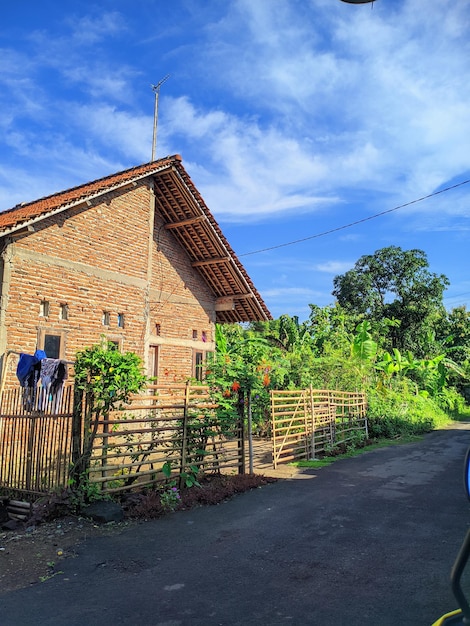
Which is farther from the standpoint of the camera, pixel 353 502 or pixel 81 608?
pixel 353 502

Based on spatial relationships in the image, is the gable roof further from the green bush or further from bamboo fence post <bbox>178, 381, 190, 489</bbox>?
the green bush

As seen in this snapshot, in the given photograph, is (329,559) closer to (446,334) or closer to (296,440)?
(296,440)

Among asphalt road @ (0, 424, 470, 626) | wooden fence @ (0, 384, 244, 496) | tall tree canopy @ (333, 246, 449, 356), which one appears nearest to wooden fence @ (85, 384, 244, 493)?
wooden fence @ (0, 384, 244, 496)

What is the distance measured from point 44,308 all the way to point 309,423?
290 inches

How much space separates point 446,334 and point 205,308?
25.4 meters

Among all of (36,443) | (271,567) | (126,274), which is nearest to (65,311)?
(126,274)

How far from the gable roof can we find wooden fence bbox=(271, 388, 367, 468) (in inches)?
137

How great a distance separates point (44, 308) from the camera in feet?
35.7

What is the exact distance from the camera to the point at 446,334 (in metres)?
35.7

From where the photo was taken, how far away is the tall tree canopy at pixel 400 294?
32.7m

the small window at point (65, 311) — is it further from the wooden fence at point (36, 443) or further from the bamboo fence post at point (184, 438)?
the bamboo fence post at point (184, 438)

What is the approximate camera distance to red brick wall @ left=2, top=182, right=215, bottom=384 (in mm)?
10477

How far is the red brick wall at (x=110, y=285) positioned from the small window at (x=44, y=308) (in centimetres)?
9

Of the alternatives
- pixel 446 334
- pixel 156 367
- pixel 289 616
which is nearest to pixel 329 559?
pixel 289 616
